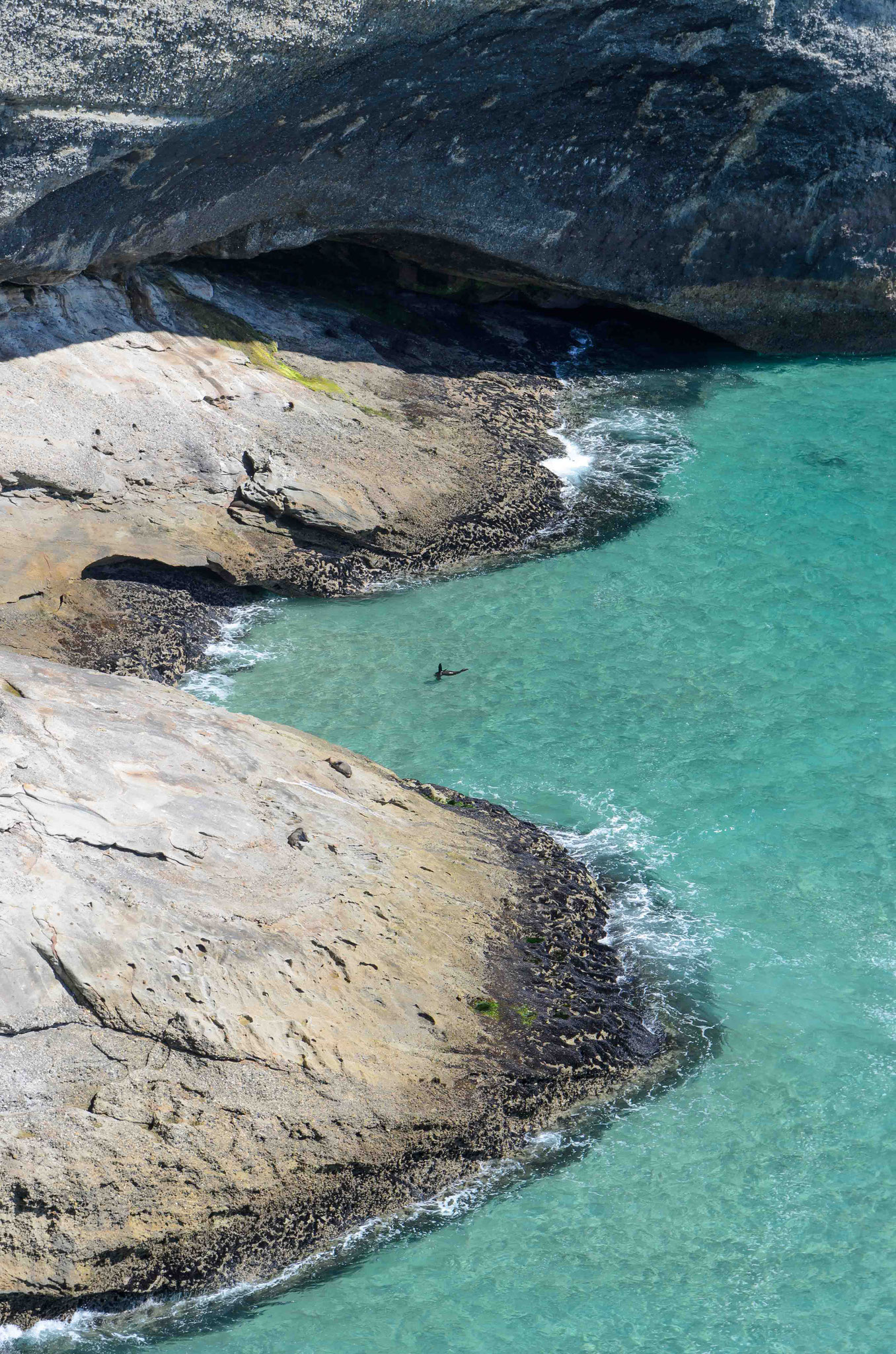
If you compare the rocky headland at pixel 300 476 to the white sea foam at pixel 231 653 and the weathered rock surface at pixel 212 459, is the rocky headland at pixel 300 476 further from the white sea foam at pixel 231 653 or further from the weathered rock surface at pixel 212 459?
the white sea foam at pixel 231 653

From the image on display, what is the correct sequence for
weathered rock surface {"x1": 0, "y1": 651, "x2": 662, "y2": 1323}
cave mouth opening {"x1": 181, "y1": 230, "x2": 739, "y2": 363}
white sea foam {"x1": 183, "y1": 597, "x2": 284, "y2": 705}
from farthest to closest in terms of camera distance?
cave mouth opening {"x1": 181, "y1": 230, "x2": 739, "y2": 363} → white sea foam {"x1": 183, "y1": 597, "x2": 284, "y2": 705} → weathered rock surface {"x1": 0, "y1": 651, "x2": 662, "y2": 1323}

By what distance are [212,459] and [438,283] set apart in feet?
29.6

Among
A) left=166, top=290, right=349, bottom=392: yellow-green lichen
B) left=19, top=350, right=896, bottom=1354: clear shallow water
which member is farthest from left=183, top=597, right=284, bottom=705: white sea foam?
left=166, top=290, right=349, bottom=392: yellow-green lichen

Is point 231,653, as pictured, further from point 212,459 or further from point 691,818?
point 691,818

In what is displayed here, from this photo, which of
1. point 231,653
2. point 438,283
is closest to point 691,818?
point 231,653

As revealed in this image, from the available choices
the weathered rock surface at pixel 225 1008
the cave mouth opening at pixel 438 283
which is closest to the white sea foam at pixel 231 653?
the weathered rock surface at pixel 225 1008

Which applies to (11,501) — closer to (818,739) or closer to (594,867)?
(594,867)

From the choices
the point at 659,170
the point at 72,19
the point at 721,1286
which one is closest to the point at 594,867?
the point at 721,1286

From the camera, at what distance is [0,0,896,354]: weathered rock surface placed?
15.1 m

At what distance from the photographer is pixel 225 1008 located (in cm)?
951

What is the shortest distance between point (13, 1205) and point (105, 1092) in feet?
3.15

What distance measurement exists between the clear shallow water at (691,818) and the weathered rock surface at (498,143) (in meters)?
2.50

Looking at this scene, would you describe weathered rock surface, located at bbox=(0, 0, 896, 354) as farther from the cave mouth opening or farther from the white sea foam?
the white sea foam

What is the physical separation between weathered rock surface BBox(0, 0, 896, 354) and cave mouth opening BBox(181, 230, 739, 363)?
26cm
